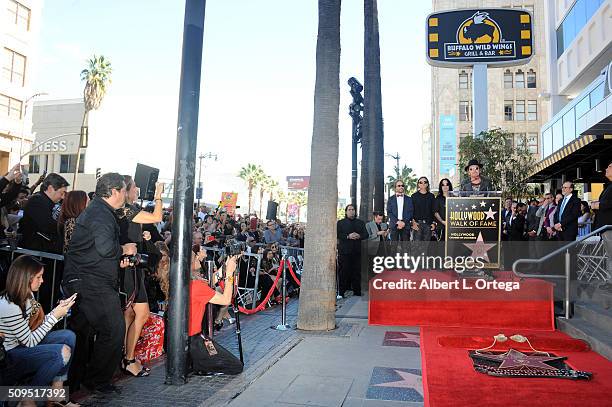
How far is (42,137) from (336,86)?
56.9 meters

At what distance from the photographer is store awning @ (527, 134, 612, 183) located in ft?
62.2

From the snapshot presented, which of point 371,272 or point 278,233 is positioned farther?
point 278,233

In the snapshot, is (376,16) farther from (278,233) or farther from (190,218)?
(190,218)

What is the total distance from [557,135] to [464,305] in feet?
73.1

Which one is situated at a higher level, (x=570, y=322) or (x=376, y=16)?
(x=376, y=16)

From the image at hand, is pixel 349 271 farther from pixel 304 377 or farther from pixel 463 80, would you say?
pixel 463 80

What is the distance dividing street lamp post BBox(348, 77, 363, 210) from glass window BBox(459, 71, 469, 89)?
5135 centimetres

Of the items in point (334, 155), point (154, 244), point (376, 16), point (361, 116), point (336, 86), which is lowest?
point (154, 244)

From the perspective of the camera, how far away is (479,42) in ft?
76.2

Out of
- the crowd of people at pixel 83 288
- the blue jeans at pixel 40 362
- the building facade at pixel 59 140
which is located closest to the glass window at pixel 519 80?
the building facade at pixel 59 140

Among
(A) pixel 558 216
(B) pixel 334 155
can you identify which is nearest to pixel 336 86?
(B) pixel 334 155

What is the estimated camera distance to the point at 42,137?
55969 millimetres

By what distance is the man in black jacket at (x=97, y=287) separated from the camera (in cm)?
468

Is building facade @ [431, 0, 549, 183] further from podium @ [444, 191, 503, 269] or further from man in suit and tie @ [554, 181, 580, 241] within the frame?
podium @ [444, 191, 503, 269]
